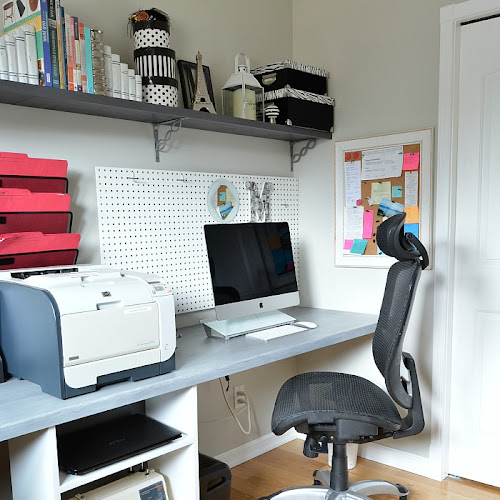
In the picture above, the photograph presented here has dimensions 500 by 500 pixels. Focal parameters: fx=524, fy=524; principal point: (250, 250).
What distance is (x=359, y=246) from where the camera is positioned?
276cm

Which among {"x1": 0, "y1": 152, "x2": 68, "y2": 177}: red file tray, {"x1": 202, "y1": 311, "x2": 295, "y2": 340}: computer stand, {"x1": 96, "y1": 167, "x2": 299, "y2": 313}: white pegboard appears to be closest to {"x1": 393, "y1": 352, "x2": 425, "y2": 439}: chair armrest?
{"x1": 202, "y1": 311, "x2": 295, "y2": 340}: computer stand

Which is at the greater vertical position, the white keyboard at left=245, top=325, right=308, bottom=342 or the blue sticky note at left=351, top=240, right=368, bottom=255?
the blue sticky note at left=351, top=240, right=368, bottom=255

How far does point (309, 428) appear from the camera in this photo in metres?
1.91

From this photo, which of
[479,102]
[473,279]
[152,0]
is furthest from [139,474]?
[479,102]

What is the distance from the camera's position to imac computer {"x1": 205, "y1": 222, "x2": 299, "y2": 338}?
221 cm

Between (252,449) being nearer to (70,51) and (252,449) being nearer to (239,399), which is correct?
(239,399)

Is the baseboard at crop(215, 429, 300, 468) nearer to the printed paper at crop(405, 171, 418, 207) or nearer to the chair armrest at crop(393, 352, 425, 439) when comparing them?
the chair armrest at crop(393, 352, 425, 439)

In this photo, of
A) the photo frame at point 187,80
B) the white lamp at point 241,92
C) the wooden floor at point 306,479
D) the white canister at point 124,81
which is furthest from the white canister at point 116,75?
the wooden floor at point 306,479

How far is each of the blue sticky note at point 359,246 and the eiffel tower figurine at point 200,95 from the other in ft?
3.36

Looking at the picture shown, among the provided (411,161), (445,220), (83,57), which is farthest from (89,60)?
(445,220)

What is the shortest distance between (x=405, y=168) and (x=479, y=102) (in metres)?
0.44

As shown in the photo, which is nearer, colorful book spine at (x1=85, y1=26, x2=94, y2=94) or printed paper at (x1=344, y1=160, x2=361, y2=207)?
colorful book spine at (x1=85, y1=26, x2=94, y2=94)

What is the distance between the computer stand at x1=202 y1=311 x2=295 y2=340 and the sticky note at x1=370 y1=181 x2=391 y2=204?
77 cm

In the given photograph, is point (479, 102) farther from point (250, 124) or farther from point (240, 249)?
point (240, 249)
